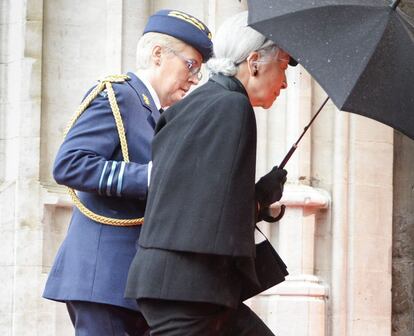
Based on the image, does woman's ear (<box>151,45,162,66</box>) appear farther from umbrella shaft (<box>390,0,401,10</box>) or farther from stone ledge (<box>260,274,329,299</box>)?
stone ledge (<box>260,274,329,299</box>)

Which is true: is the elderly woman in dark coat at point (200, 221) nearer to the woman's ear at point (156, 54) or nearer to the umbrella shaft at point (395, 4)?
the umbrella shaft at point (395, 4)

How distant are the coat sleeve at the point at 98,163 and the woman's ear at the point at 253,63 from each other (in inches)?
18.9

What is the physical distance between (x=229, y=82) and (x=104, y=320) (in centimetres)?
87

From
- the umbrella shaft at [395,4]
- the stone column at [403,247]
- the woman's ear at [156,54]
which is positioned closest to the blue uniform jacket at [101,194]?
the woman's ear at [156,54]

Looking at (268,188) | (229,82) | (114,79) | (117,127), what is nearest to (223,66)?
(229,82)

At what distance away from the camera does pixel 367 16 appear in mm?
4496

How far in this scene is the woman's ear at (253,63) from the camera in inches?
180

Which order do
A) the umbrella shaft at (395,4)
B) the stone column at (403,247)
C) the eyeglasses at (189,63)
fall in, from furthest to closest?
the stone column at (403,247)
the eyeglasses at (189,63)
the umbrella shaft at (395,4)

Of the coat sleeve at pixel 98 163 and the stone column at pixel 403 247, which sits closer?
the coat sleeve at pixel 98 163

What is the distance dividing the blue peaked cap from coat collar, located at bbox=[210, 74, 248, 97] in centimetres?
61

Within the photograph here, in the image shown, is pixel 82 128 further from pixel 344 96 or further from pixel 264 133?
pixel 264 133

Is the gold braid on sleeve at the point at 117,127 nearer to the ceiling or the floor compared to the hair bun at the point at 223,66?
nearer to the floor

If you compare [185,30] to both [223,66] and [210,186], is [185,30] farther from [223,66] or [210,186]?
[210,186]

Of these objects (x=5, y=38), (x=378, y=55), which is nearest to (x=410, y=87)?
(x=378, y=55)
